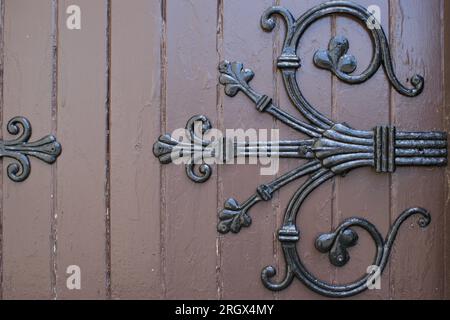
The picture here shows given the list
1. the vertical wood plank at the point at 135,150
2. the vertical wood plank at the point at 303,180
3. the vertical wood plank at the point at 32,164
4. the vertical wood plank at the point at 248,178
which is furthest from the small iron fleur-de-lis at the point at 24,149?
the vertical wood plank at the point at 303,180

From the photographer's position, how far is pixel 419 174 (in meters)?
0.96

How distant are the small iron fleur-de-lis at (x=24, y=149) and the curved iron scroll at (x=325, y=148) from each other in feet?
Result: 0.66

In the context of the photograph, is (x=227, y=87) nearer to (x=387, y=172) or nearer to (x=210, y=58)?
(x=210, y=58)

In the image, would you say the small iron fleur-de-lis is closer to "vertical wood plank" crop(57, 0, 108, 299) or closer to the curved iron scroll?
"vertical wood plank" crop(57, 0, 108, 299)

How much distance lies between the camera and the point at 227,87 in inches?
38.6

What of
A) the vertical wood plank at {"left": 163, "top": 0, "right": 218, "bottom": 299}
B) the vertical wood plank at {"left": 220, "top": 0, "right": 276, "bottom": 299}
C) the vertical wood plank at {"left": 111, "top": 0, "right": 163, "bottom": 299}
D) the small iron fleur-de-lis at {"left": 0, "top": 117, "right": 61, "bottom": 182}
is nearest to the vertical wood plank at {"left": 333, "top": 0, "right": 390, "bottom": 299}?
the vertical wood plank at {"left": 220, "top": 0, "right": 276, "bottom": 299}

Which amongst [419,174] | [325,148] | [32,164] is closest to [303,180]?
[325,148]

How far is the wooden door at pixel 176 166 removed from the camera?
0.96m

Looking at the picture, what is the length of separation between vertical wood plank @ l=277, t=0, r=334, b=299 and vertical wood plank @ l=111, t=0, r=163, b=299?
0.76 feet

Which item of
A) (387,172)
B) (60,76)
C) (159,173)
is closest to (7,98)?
(60,76)

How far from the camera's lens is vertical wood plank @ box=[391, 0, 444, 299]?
96 centimetres

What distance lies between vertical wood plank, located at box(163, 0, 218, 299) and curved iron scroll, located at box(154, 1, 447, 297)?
2 centimetres

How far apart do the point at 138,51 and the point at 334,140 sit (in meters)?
0.39

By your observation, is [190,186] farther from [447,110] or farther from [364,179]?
[447,110]
